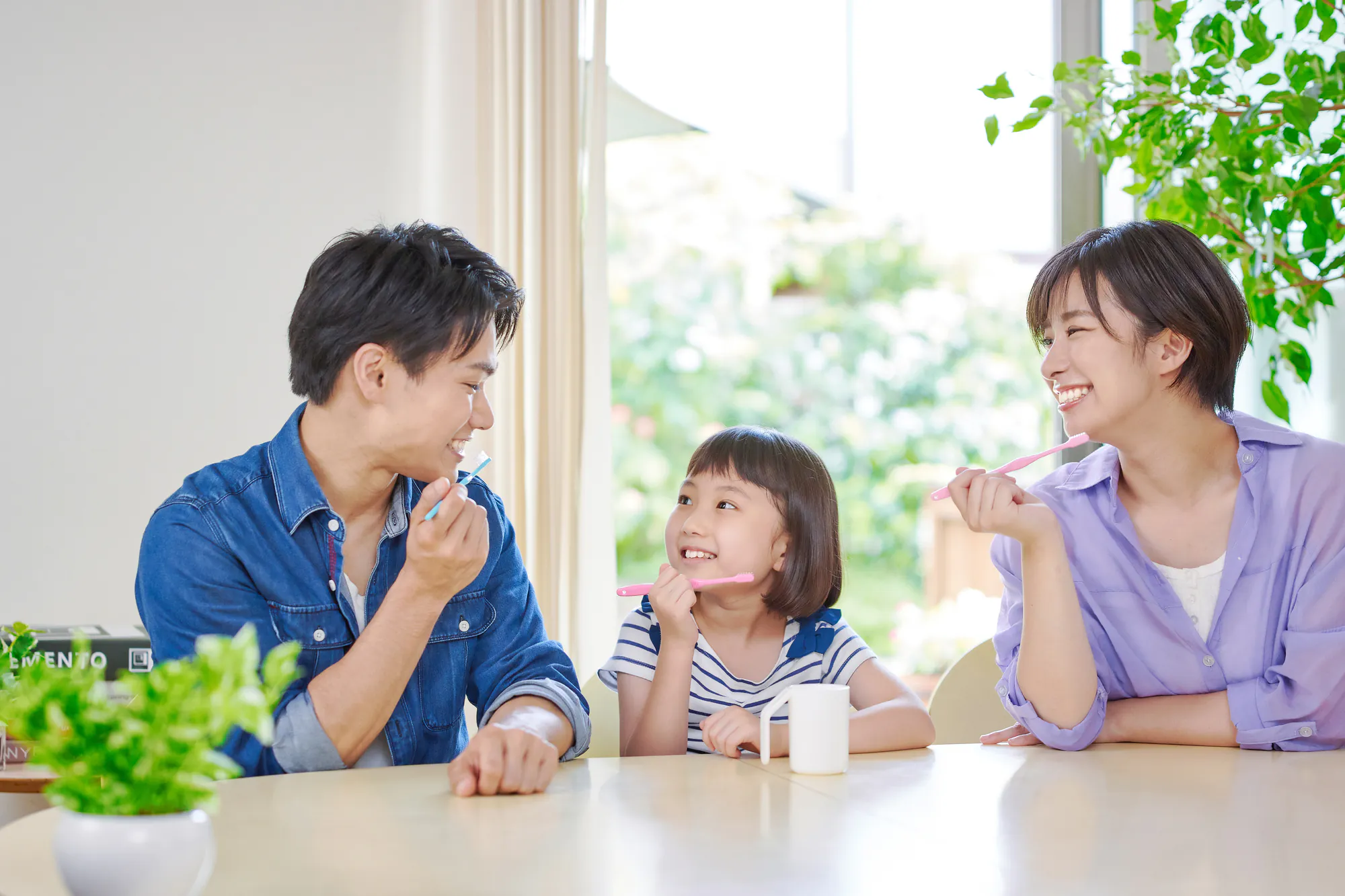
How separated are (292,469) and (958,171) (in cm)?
421

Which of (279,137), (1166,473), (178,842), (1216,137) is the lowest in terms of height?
(178,842)

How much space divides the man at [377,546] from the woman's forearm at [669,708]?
13 centimetres

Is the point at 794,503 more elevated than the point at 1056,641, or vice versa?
the point at 794,503

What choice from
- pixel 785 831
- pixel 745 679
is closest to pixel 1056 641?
pixel 745 679

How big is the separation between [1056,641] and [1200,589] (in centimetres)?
25

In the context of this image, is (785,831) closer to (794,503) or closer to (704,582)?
(704,582)

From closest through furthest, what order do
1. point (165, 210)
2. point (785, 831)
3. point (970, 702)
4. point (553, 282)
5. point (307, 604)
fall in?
point (785, 831) → point (307, 604) → point (970, 702) → point (165, 210) → point (553, 282)

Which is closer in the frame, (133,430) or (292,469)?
(292,469)

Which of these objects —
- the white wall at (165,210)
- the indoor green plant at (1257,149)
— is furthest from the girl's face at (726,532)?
the white wall at (165,210)

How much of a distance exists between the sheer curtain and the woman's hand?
111cm

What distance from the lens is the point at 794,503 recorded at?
1643 mm

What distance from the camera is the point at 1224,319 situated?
1.50m

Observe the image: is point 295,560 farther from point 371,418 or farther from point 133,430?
point 133,430

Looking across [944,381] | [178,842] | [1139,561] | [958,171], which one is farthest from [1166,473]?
[944,381]
